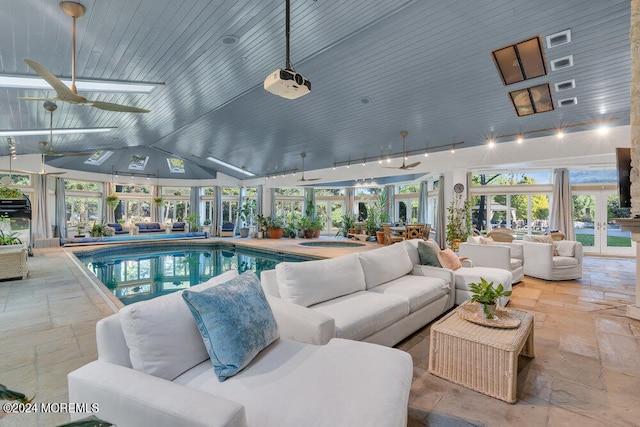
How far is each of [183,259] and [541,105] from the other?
9354mm

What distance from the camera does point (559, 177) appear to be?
28.9 feet

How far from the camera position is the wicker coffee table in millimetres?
2006

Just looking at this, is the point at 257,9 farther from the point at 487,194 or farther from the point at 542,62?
the point at 487,194

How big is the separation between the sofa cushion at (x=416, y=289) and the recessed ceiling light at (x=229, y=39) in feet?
12.5

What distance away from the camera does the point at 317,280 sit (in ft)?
8.89

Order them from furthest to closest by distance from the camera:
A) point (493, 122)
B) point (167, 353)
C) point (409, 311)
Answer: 1. point (493, 122)
2. point (409, 311)
3. point (167, 353)

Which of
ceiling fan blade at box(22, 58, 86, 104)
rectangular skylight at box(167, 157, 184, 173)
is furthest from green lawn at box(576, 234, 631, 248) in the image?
rectangular skylight at box(167, 157, 184, 173)

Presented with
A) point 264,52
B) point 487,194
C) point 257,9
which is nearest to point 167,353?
point 257,9

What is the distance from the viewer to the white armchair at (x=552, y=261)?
17.5 ft

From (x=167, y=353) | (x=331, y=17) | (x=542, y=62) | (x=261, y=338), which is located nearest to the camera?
(x=167, y=353)

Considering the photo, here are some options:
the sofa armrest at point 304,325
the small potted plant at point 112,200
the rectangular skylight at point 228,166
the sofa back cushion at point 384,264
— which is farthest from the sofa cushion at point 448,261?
the small potted plant at point 112,200

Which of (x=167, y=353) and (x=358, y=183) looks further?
(x=358, y=183)

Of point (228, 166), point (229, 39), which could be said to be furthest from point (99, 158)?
point (229, 39)

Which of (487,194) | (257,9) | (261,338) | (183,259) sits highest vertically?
(257,9)
